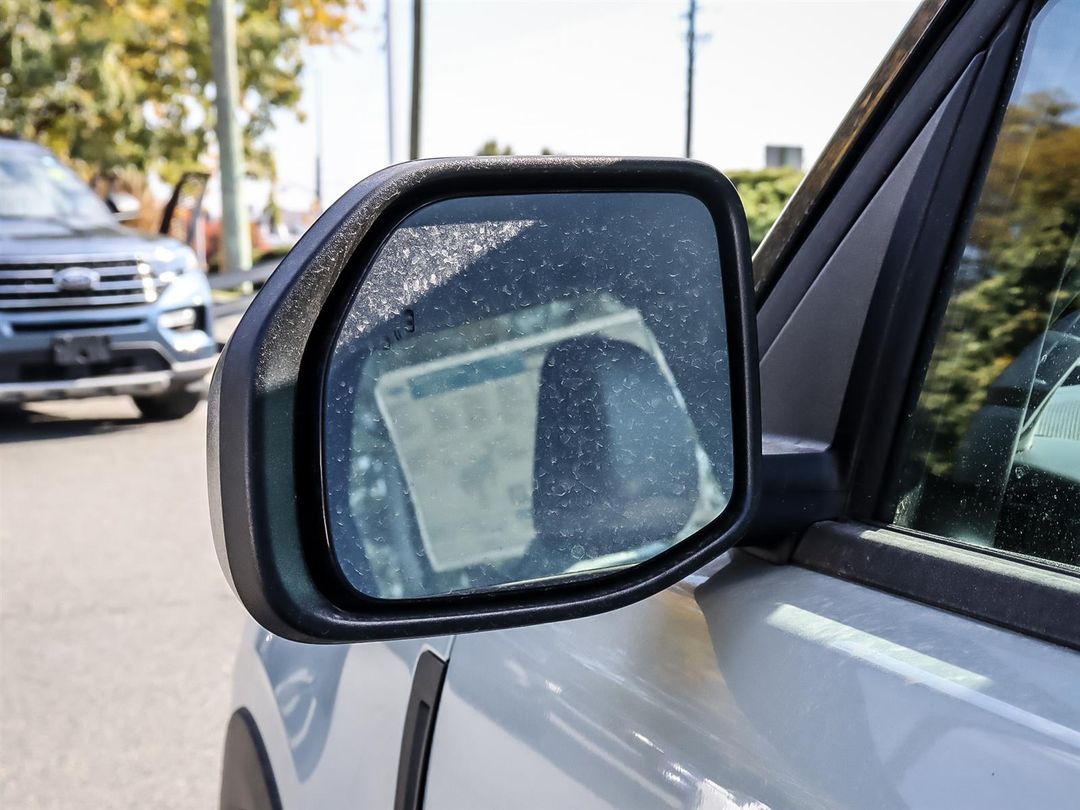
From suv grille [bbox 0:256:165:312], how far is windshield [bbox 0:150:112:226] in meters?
0.96

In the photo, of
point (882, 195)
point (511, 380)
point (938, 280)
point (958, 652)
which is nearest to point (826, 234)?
point (882, 195)

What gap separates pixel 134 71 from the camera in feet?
68.1

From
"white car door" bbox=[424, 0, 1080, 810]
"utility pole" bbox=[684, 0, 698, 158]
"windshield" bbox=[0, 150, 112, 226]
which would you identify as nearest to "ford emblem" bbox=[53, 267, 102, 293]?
"windshield" bbox=[0, 150, 112, 226]

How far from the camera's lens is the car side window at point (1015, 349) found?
1048mm

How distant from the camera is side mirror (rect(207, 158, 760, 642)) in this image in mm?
964

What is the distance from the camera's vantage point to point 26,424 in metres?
9.52

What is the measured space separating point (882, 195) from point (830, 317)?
0.44 ft

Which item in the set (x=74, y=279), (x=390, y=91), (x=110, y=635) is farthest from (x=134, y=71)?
(x=110, y=635)

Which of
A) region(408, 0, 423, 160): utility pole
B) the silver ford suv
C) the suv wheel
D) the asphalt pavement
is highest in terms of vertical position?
region(408, 0, 423, 160): utility pole

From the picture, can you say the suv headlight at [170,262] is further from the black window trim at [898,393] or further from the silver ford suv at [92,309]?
the black window trim at [898,393]

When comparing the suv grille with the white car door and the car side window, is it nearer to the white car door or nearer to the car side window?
the white car door

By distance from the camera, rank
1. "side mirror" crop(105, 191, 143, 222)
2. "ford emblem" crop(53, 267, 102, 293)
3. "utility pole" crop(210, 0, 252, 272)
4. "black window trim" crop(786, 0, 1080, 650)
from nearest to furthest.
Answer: "black window trim" crop(786, 0, 1080, 650) < "ford emblem" crop(53, 267, 102, 293) < "side mirror" crop(105, 191, 143, 222) < "utility pole" crop(210, 0, 252, 272)

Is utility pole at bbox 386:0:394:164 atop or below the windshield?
atop

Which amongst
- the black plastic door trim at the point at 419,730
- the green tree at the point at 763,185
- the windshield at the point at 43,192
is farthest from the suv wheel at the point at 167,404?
the black plastic door trim at the point at 419,730
